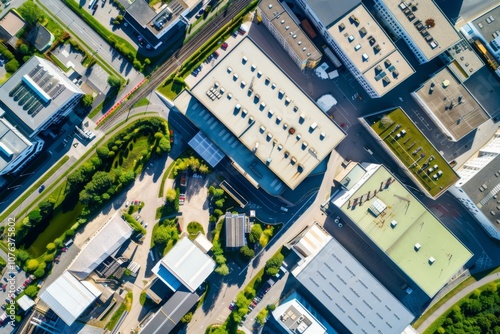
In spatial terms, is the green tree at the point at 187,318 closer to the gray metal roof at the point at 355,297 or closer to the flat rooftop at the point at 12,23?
the gray metal roof at the point at 355,297

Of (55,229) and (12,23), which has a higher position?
(12,23)

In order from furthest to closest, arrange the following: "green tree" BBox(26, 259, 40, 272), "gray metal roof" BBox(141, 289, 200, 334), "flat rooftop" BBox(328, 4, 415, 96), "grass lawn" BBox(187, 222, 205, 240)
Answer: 1. "grass lawn" BBox(187, 222, 205, 240)
2. "green tree" BBox(26, 259, 40, 272)
3. "gray metal roof" BBox(141, 289, 200, 334)
4. "flat rooftop" BBox(328, 4, 415, 96)

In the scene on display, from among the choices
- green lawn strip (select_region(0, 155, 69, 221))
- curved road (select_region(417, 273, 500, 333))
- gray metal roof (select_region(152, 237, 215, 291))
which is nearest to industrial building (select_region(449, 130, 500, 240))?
curved road (select_region(417, 273, 500, 333))

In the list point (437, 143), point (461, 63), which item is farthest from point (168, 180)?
point (461, 63)

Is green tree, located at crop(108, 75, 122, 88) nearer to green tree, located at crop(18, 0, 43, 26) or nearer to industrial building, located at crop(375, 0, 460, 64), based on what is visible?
green tree, located at crop(18, 0, 43, 26)

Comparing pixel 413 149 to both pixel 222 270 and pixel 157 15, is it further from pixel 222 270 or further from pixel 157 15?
pixel 157 15

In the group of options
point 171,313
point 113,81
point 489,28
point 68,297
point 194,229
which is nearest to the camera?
point 68,297

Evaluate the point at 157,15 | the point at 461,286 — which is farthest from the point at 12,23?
the point at 461,286
